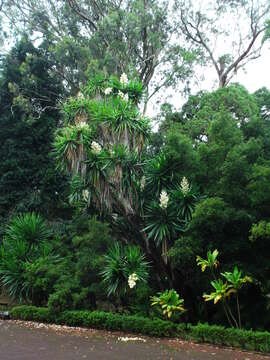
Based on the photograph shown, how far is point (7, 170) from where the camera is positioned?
48.5 ft

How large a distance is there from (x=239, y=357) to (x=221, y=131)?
444 centimetres

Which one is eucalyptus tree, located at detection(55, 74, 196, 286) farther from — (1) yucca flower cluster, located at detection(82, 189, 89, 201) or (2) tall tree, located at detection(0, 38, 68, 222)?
(2) tall tree, located at detection(0, 38, 68, 222)

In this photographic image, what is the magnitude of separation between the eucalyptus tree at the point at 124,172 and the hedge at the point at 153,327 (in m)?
1.48

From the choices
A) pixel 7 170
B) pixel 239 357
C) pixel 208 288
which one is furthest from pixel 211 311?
pixel 7 170

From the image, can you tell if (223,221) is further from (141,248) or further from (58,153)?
(58,153)

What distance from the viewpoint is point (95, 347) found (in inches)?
263

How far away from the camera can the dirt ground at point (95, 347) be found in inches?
238

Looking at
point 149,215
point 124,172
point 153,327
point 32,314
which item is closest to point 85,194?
point 124,172

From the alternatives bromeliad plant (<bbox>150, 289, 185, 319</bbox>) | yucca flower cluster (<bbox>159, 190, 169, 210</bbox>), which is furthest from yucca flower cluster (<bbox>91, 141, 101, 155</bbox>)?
bromeliad plant (<bbox>150, 289, 185, 319</bbox>)

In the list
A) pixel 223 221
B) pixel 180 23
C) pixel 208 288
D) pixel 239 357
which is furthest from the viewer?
pixel 180 23

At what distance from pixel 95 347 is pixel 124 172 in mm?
3814

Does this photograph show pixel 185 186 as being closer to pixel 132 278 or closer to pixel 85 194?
pixel 132 278

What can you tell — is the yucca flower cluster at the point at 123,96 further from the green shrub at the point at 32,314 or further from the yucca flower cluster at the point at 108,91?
the green shrub at the point at 32,314

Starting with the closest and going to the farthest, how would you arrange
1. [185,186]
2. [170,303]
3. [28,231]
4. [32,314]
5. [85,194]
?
[170,303]
[185,186]
[32,314]
[85,194]
[28,231]
